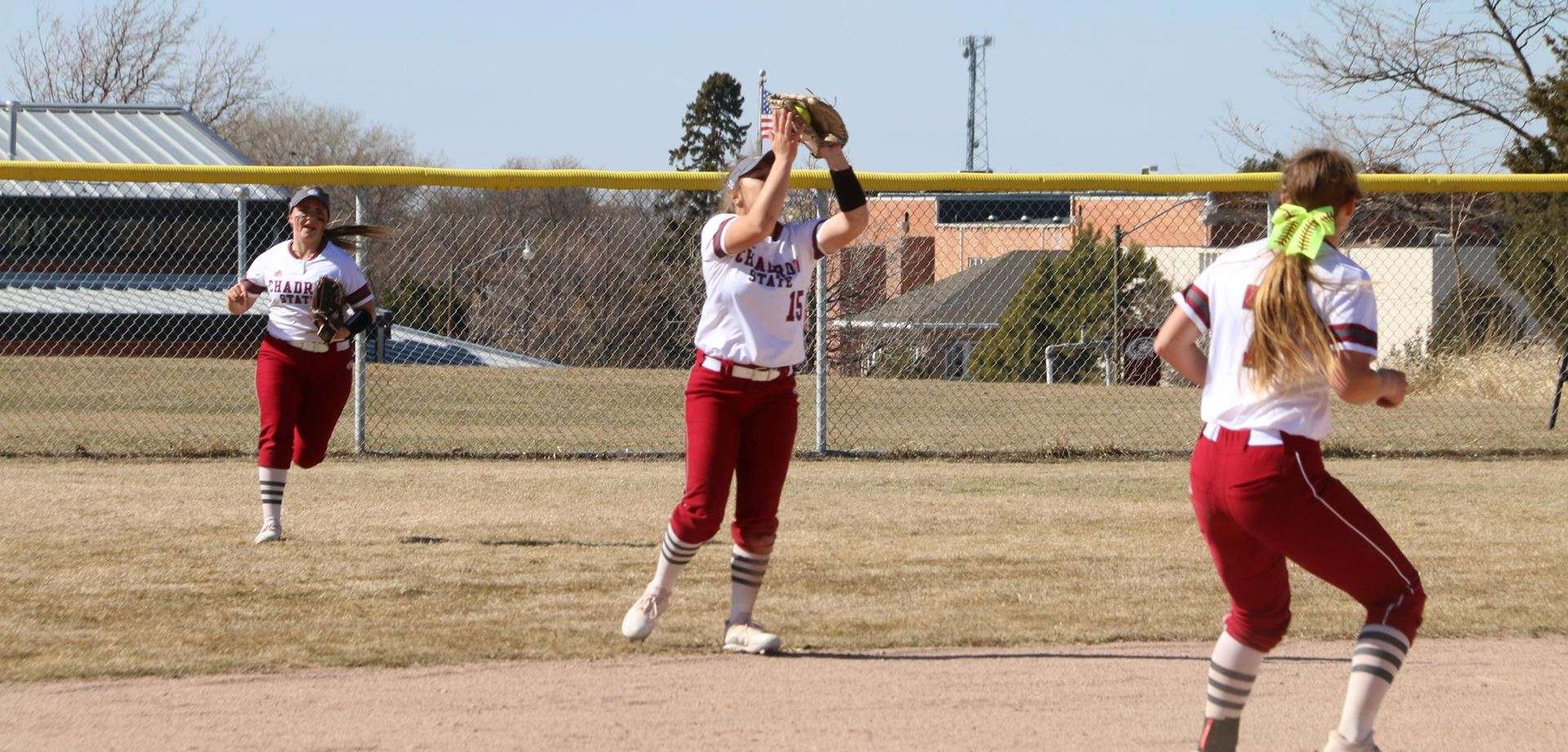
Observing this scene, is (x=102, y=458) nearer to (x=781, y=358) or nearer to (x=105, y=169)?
(x=105, y=169)

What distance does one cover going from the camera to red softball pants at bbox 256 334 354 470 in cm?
800

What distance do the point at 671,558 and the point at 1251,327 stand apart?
248 centimetres

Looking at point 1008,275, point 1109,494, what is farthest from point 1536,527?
point 1008,275

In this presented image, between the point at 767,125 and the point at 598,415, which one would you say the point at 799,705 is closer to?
the point at 767,125

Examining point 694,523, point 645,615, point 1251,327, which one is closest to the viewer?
point 1251,327

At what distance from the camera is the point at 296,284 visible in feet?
26.4

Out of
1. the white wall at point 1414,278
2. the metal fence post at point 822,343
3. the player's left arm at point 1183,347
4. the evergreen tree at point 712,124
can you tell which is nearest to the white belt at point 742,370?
the player's left arm at point 1183,347

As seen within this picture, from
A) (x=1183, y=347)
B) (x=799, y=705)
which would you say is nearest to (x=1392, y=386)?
(x=1183, y=347)

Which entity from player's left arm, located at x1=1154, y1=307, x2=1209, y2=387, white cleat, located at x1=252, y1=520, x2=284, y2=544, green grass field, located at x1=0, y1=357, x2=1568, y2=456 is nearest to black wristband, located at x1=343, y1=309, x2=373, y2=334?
white cleat, located at x1=252, y1=520, x2=284, y2=544

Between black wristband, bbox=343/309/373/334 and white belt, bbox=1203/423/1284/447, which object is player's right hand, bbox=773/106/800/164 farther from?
black wristband, bbox=343/309/373/334

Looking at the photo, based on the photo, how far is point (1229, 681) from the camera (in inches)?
167

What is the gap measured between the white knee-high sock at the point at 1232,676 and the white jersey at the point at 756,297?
1948 millimetres

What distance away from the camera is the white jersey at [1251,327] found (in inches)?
153

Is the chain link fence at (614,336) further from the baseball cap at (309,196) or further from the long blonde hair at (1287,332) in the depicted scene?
the long blonde hair at (1287,332)
